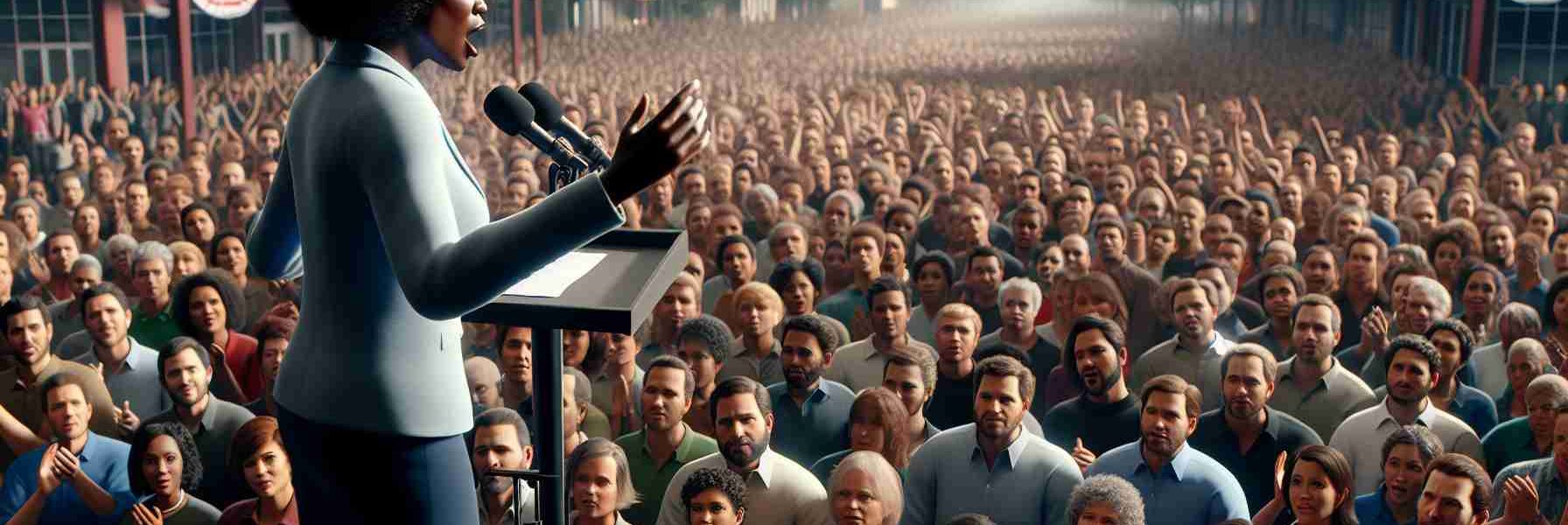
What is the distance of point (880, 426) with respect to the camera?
664 centimetres

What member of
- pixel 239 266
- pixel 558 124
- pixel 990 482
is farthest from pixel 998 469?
pixel 239 266

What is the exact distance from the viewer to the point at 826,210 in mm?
11281

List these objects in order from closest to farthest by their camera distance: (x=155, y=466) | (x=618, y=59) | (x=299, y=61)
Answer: (x=155, y=466) < (x=299, y=61) < (x=618, y=59)

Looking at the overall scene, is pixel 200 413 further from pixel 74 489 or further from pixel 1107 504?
Result: pixel 1107 504

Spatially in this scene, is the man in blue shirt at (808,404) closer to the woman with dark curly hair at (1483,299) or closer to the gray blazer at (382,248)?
the woman with dark curly hair at (1483,299)

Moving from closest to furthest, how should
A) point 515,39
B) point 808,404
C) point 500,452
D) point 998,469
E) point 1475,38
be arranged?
point 500,452, point 998,469, point 808,404, point 1475,38, point 515,39

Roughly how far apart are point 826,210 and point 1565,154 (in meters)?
6.42

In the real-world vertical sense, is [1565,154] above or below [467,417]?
below

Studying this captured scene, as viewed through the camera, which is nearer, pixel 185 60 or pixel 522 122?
pixel 522 122

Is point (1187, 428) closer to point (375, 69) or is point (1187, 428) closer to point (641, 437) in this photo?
point (641, 437)

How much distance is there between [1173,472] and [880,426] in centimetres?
106

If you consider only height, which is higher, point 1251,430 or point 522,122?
point 522,122

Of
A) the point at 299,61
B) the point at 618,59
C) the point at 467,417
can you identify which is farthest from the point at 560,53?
the point at 467,417

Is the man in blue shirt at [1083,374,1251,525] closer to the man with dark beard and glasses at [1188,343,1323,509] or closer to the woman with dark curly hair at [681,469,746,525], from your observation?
the man with dark beard and glasses at [1188,343,1323,509]
